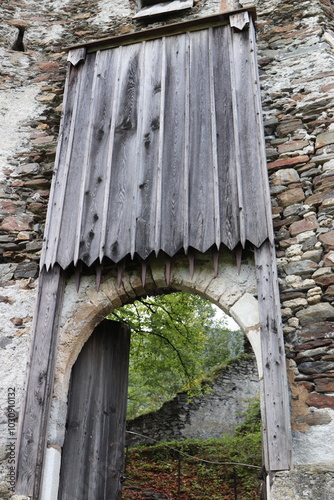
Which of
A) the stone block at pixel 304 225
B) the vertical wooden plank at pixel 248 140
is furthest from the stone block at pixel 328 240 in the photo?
the vertical wooden plank at pixel 248 140

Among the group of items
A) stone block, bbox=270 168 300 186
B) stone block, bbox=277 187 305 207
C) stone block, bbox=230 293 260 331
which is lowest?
stone block, bbox=230 293 260 331

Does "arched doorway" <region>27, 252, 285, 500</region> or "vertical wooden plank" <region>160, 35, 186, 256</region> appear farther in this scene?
"vertical wooden plank" <region>160, 35, 186, 256</region>

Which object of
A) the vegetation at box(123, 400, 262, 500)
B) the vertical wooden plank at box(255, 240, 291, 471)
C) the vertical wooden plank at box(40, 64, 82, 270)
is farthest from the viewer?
the vegetation at box(123, 400, 262, 500)

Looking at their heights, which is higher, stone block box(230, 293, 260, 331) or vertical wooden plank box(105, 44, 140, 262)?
vertical wooden plank box(105, 44, 140, 262)

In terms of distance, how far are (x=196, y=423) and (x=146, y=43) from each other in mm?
8419

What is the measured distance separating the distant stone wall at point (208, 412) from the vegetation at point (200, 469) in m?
0.89

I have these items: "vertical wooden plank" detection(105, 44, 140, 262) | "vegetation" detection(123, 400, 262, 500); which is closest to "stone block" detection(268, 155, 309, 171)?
"vertical wooden plank" detection(105, 44, 140, 262)

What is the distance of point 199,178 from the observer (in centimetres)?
441

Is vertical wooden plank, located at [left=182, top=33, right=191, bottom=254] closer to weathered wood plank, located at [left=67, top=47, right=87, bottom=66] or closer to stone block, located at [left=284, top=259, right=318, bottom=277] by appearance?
stone block, located at [left=284, top=259, right=318, bottom=277]

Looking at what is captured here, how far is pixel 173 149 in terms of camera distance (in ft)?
15.2

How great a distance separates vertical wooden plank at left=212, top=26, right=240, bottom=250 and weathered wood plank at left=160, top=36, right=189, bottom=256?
1.09ft

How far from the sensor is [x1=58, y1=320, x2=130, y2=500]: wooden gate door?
4262 mm

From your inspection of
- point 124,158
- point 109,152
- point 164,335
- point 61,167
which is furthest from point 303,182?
point 164,335

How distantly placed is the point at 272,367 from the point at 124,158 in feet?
7.77
